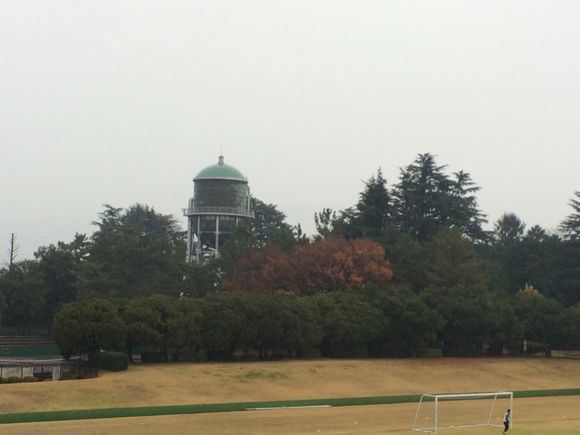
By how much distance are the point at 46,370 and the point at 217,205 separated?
54.5 m

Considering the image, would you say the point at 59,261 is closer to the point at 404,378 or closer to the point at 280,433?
the point at 404,378

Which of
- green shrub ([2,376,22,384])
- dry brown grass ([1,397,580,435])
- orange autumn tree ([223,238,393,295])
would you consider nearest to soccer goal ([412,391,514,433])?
dry brown grass ([1,397,580,435])

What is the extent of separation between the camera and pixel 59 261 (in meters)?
94.8

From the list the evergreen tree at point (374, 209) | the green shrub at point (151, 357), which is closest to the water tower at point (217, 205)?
the evergreen tree at point (374, 209)

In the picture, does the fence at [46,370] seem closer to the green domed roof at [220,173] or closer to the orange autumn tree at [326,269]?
the orange autumn tree at [326,269]

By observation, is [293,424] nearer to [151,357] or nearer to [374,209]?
[151,357]

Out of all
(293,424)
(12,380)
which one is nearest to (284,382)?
(293,424)

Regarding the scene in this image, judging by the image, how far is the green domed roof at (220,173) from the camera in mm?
107250

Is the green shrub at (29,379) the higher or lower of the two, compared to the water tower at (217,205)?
lower

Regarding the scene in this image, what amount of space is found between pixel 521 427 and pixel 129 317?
29451 millimetres

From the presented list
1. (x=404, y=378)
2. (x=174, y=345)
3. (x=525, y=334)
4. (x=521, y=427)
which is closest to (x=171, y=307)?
(x=174, y=345)

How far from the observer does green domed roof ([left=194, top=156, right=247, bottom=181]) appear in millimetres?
107250

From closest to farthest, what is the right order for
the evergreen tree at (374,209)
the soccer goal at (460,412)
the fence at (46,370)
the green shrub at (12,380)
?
the soccer goal at (460,412) < the green shrub at (12,380) < the fence at (46,370) < the evergreen tree at (374,209)

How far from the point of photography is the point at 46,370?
178ft
